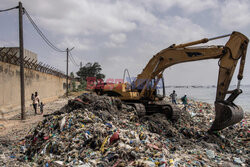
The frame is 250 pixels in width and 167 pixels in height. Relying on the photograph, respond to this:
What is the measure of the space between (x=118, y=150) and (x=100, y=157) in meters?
0.42

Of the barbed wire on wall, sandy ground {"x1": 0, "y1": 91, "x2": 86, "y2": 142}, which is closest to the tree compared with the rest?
the barbed wire on wall

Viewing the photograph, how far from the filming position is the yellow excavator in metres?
5.94

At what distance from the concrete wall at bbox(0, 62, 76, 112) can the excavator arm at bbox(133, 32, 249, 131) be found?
7836mm

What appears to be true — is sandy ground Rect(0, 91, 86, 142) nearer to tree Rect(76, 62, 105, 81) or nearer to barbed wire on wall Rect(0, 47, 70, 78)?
barbed wire on wall Rect(0, 47, 70, 78)

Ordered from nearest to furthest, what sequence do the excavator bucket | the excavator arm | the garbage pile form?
the garbage pile → the excavator bucket → the excavator arm

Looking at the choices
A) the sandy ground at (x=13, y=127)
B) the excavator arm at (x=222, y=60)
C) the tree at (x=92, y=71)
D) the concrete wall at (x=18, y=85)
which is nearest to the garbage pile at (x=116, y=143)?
the excavator arm at (x=222, y=60)

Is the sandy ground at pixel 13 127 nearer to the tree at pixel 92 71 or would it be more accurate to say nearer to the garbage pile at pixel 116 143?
the garbage pile at pixel 116 143

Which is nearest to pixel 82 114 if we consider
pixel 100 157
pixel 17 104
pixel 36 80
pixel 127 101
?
pixel 100 157

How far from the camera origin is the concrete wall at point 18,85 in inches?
408

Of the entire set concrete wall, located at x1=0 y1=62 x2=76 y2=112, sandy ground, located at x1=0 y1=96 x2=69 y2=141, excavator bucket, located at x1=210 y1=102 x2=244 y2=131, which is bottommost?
sandy ground, located at x1=0 y1=96 x2=69 y2=141

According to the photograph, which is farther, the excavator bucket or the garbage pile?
the excavator bucket

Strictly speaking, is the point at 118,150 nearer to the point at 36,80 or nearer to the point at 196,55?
the point at 196,55

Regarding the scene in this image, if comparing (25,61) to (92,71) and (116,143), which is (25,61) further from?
(92,71)

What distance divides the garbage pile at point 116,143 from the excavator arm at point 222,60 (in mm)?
946
